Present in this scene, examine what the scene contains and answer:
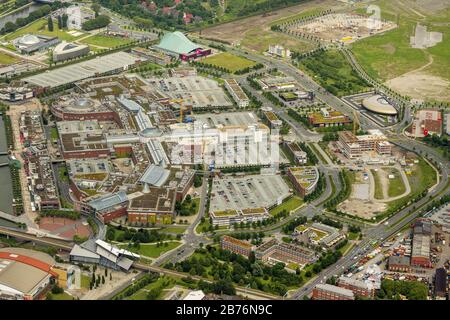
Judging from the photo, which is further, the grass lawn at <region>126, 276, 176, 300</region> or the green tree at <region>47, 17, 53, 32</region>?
the green tree at <region>47, 17, 53, 32</region>

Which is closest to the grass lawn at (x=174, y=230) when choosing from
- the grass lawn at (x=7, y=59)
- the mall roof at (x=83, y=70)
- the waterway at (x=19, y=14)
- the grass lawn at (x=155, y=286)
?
the grass lawn at (x=155, y=286)

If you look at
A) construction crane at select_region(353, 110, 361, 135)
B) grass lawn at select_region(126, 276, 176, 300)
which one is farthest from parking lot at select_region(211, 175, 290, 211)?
construction crane at select_region(353, 110, 361, 135)

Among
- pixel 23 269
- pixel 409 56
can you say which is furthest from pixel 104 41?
pixel 23 269

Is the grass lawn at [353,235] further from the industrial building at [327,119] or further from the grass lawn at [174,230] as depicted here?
the industrial building at [327,119]

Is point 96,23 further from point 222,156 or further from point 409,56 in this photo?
point 222,156

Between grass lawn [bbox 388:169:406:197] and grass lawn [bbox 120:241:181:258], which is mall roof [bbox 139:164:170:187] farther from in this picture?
grass lawn [bbox 388:169:406:197]
